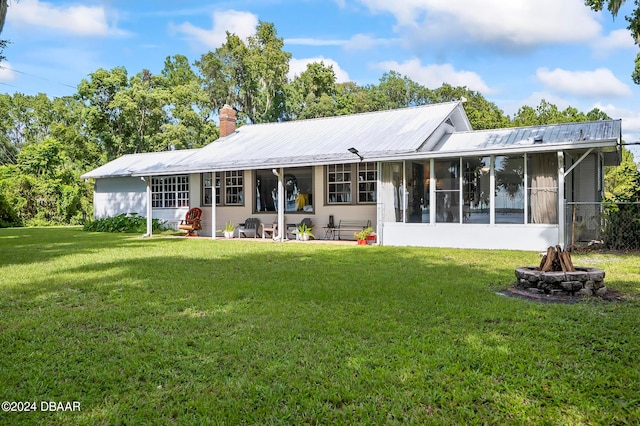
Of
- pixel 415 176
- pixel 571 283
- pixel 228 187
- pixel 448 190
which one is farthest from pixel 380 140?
pixel 571 283

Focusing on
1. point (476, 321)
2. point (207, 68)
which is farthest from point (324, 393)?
point (207, 68)

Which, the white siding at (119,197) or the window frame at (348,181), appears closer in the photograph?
the window frame at (348,181)

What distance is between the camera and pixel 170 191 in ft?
69.8

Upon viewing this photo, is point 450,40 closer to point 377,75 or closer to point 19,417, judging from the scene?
point 377,75

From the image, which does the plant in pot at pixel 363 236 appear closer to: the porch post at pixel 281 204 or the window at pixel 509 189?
the porch post at pixel 281 204

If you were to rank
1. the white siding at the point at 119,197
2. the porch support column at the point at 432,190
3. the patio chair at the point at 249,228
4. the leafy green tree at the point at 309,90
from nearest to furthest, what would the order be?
the porch support column at the point at 432,190
the patio chair at the point at 249,228
the white siding at the point at 119,197
the leafy green tree at the point at 309,90

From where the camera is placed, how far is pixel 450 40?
2584 centimetres

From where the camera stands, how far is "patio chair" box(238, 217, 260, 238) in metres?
17.5

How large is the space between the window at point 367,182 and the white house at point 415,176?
0.12 feet

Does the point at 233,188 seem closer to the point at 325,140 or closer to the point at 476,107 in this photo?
the point at 325,140

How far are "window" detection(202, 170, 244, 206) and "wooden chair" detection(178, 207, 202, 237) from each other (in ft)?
1.81

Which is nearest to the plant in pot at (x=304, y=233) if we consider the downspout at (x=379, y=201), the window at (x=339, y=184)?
the window at (x=339, y=184)

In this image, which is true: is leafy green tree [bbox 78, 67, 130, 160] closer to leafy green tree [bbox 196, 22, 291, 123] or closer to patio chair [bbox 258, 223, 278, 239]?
leafy green tree [bbox 196, 22, 291, 123]

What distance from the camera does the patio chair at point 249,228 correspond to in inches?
689
